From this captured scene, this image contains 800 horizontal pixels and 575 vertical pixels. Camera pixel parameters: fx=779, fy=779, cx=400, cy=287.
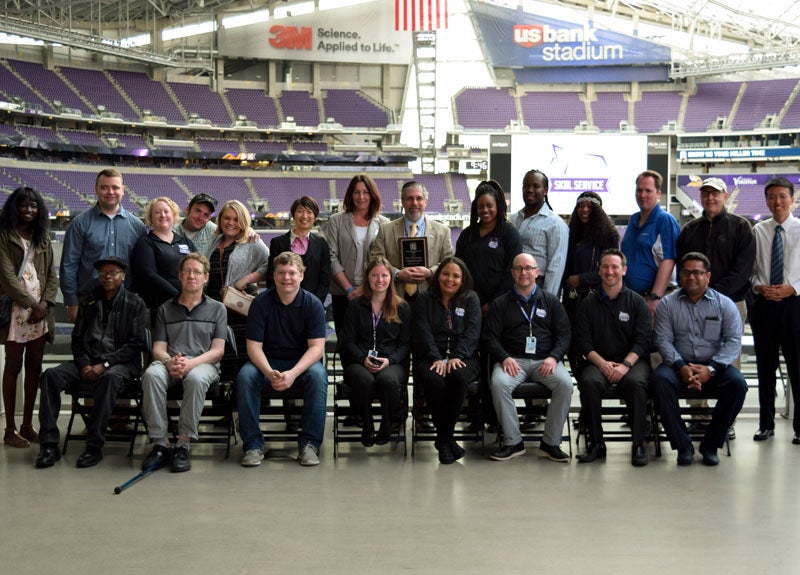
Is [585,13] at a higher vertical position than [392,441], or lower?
higher

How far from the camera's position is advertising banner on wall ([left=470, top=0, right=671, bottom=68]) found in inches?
1469

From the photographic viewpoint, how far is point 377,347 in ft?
17.0

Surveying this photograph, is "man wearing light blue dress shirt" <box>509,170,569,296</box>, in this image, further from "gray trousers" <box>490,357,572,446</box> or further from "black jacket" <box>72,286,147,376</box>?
"black jacket" <box>72,286,147,376</box>

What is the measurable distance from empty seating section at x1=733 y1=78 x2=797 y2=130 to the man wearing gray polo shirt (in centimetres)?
3585

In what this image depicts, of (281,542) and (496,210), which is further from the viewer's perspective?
(496,210)

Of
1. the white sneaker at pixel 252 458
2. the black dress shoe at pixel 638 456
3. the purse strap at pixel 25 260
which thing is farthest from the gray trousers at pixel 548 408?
the purse strap at pixel 25 260

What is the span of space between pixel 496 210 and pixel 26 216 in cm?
324

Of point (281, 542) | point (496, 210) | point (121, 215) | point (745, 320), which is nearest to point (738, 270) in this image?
point (745, 320)

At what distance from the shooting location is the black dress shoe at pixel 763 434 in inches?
213

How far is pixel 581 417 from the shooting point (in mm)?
5238

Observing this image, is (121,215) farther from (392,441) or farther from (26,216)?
(392,441)

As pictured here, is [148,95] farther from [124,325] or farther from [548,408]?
[548,408]

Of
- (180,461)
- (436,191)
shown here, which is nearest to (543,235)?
(180,461)

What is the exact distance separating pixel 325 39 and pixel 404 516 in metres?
37.1
